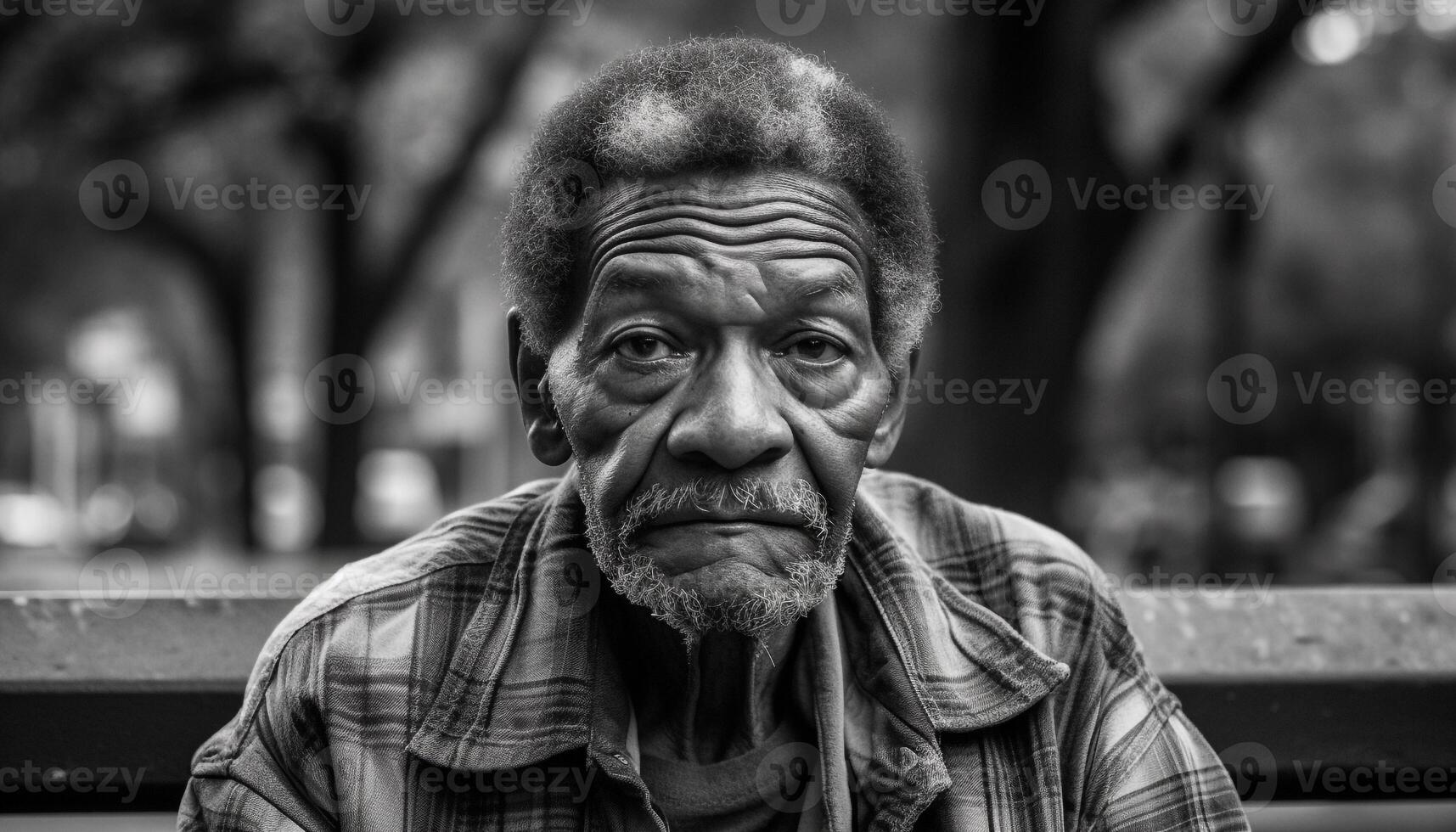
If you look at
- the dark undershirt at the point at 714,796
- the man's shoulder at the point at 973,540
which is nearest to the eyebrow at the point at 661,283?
the man's shoulder at the point at 973,540

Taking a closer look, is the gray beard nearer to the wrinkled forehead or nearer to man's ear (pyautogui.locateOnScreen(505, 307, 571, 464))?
man's ear (pyautogui.locateOnScreen(505, 307, 571, 464))

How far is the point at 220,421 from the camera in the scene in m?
25.2

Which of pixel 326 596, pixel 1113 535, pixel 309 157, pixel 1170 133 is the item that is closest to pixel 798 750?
pixel 326 596

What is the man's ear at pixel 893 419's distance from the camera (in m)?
2.62

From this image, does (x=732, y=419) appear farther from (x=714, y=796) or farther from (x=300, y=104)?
(x=300, y=104)

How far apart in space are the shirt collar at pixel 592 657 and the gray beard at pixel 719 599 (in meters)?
0.17

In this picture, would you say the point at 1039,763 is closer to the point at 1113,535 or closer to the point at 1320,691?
the point at 1320,691

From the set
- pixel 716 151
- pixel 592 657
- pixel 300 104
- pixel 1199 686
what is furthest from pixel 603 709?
pixel 300 104

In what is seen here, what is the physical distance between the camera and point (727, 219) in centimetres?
235

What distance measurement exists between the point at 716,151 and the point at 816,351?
39cm

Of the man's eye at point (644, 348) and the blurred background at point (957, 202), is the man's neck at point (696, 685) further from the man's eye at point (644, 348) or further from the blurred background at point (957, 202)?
the blurred background at point (957, 202)

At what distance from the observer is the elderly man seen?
230 centimetres

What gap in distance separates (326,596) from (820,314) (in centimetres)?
103

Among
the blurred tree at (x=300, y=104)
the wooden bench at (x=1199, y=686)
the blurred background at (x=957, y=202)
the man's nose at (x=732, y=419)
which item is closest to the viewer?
the man's nose at (x=732, y=419)
